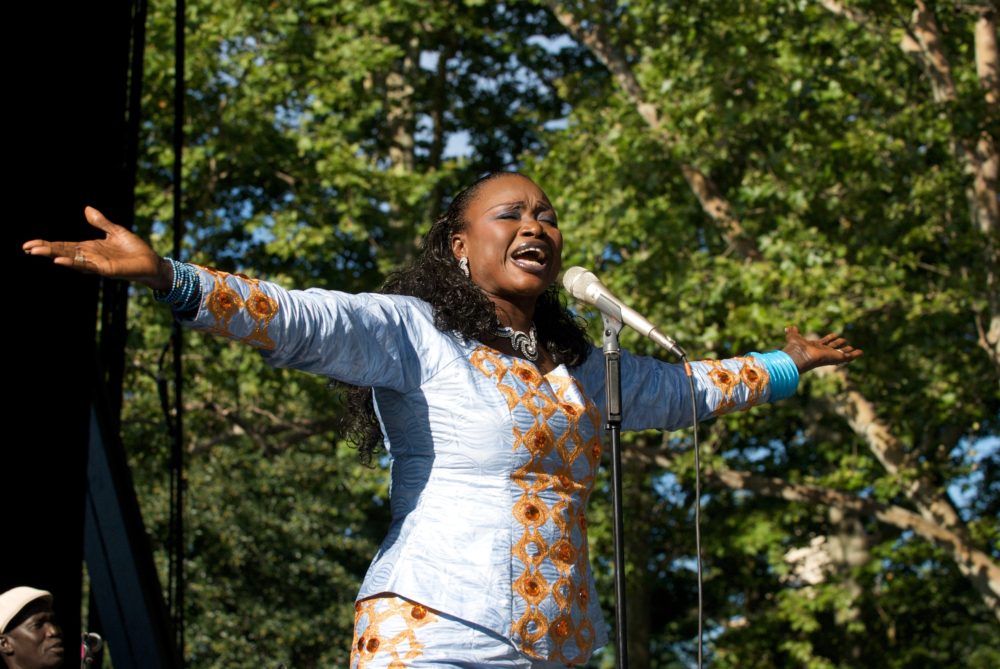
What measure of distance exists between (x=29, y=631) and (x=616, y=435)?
1357 mm

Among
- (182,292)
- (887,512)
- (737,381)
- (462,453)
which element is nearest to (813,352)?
(737,381)

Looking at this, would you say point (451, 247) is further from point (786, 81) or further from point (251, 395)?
point (251, 395)

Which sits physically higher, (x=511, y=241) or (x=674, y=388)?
(x=511, y=241)

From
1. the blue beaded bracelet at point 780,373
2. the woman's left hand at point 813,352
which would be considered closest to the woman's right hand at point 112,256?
the blue beaded bracelet at point 780,373

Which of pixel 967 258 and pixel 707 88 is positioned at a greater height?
pixel 707 88

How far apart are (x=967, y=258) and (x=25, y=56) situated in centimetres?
979

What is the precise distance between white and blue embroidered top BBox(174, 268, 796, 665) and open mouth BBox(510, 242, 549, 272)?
21 cm

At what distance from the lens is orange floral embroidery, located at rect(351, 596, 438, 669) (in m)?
2.62

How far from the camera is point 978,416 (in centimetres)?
1190

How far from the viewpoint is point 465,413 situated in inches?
110

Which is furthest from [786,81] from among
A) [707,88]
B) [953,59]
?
[953,59]

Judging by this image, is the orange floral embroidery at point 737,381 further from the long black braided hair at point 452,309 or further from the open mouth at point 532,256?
the open mouth at point 532,256

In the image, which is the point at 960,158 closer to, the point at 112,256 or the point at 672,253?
the point at 672,253

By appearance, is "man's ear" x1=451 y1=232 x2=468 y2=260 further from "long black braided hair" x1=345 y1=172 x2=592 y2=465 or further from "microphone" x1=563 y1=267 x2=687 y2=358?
"microphone" x1=563 y1=267 x2=687 y2=358
